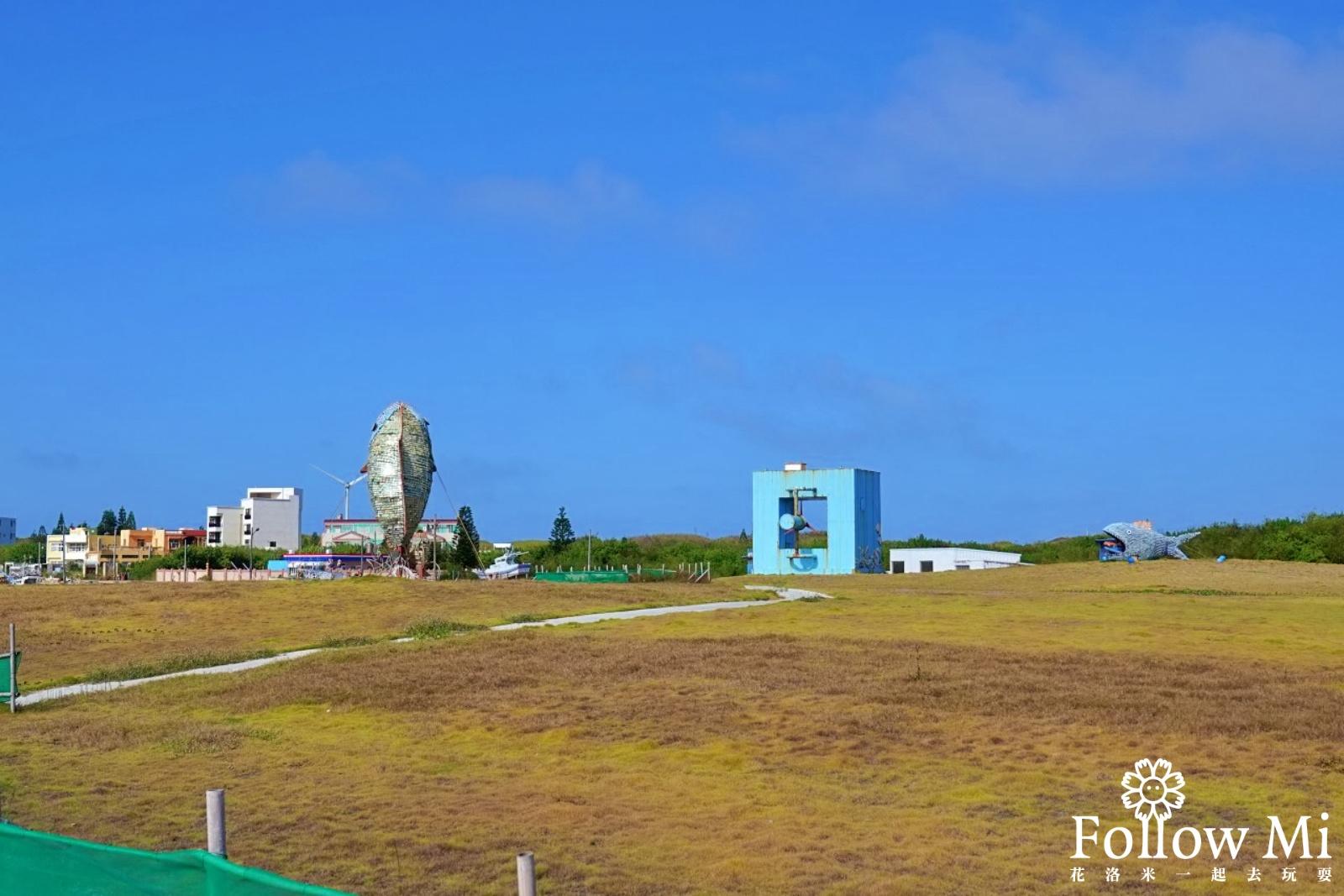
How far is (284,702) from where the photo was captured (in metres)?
24.5

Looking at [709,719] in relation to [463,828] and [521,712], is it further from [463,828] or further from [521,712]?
[463,828]

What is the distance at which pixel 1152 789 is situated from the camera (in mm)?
16812

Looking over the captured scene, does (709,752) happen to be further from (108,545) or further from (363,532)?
(108,545)

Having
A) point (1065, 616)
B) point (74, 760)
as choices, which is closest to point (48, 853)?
point (74, 760)

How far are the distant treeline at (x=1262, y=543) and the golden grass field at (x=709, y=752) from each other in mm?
44611

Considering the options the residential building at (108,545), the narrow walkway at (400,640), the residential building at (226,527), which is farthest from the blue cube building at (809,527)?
the residential building at (226,527)

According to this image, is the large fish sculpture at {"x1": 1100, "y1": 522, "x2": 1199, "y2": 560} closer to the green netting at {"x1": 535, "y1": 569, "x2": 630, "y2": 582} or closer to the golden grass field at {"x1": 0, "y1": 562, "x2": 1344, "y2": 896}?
the green netting at {"x1": 535, "y1": 569, "x2": 630, "y2": 582}

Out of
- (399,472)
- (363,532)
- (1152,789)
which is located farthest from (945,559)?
(1152,789)

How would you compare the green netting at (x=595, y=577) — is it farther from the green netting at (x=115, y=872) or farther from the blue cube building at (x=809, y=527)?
the green netting at (x=115, y=872)

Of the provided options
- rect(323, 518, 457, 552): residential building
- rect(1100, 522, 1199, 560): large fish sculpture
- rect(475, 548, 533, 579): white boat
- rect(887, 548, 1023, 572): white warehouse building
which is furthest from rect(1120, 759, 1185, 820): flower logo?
rect(323, 518, 457, 552): residential building

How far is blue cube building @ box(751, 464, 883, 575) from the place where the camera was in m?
75.1

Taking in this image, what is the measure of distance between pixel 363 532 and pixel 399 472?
113 feet

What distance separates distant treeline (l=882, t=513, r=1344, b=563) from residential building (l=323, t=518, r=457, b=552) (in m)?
32.8

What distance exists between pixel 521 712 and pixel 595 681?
310 cm
